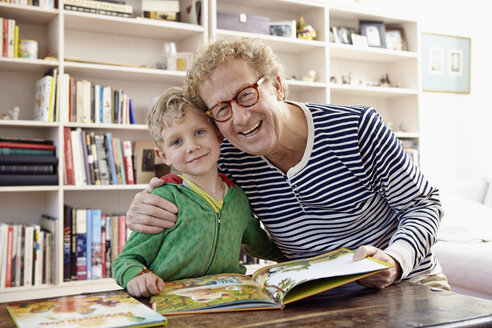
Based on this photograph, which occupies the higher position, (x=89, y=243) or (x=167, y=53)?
(x=167, y=53)

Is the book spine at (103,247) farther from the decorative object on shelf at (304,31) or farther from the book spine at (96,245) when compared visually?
the decorative object on shelf at (304,31)

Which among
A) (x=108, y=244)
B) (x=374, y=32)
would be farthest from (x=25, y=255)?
(x=374, y=32)

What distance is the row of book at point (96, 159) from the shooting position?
117 inches

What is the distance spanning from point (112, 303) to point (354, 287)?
482mm

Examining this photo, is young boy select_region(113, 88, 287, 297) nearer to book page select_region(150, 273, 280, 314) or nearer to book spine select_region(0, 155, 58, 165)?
book page select_region(150, 273, 280, 314)

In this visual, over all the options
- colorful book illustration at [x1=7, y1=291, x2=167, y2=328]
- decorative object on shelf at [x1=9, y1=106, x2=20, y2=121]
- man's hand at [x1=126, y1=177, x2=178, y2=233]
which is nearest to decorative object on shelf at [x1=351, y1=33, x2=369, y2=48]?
decorative object on shelf at [x1=9, y1=106, x2=20, y2=121]

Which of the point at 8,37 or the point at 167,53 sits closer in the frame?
the point at 8,37

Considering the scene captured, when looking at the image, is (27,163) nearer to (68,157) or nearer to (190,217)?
(68,157)

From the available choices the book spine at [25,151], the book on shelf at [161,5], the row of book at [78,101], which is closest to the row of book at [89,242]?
the book spine at [25,151]

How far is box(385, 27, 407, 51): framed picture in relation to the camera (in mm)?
4184

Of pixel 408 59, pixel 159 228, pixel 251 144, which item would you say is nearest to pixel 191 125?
pixel 251 144

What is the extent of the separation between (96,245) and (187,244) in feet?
6.77

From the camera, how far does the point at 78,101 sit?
302 cm

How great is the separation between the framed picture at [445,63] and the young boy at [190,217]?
359 centimetres
